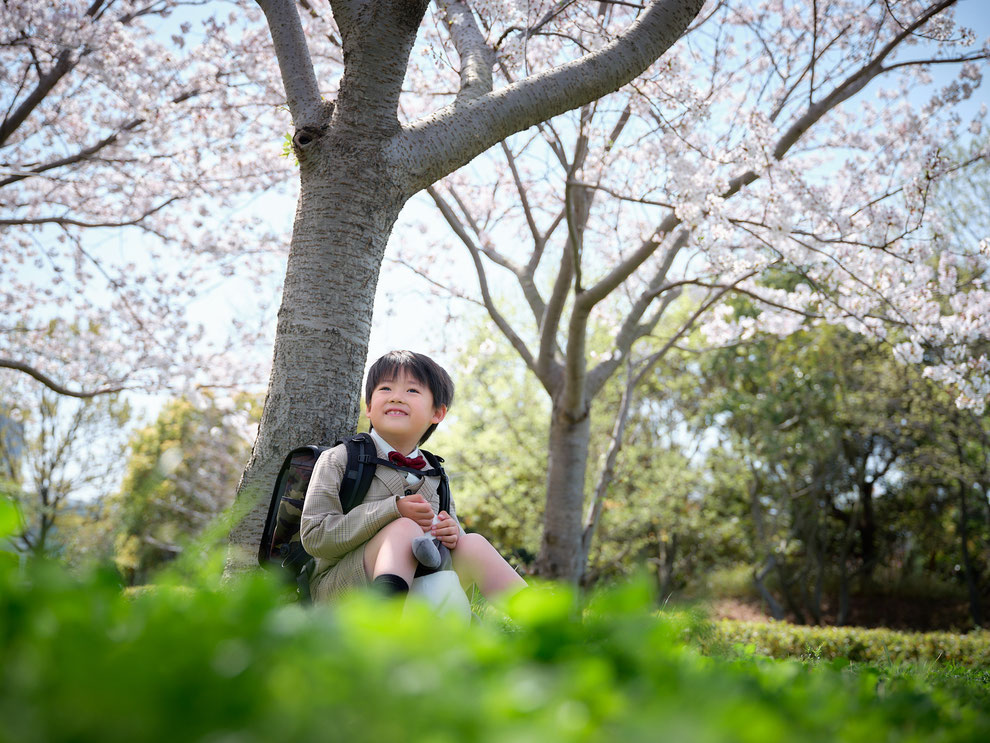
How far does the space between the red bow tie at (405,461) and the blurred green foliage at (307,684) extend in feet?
6.17

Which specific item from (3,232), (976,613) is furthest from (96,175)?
(976,613)

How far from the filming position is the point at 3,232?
8789 mm

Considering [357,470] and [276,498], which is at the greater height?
[357,470]

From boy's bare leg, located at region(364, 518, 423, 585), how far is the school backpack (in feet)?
0.88

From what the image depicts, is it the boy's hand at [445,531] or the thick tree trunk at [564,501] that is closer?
the boy's hand at [445,531]

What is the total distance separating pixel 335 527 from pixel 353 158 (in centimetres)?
147

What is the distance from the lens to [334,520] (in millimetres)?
2158

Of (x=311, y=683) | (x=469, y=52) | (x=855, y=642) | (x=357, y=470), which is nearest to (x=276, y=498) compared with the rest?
(x=357, y=470)

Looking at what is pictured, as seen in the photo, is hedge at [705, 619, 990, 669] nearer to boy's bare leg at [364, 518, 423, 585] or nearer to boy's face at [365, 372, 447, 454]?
boy's face at [365, 372, 447, 454]

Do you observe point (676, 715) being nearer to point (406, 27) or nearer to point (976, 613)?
point (406, 27)

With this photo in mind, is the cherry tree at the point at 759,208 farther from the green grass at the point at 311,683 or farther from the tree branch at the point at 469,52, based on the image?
the green grass at the point at 311,683

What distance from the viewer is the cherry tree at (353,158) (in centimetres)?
260

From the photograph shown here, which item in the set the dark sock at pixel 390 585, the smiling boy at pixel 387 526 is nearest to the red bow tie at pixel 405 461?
the smiling boy at pixel 387 526

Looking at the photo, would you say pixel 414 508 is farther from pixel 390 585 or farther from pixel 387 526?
pixel 390 585
